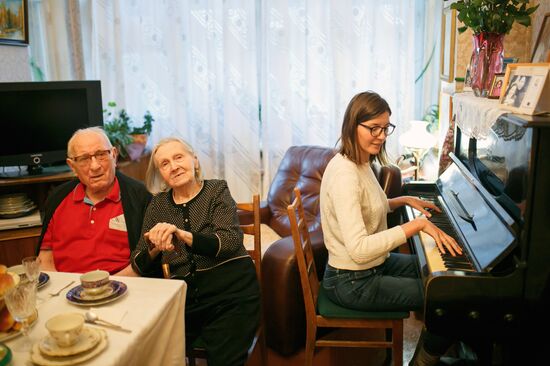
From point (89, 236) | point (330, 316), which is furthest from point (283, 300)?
point (89, 236)

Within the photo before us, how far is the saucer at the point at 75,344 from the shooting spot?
1.17 meters

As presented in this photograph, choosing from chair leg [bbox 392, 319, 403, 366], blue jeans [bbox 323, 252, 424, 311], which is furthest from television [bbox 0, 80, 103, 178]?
chair leg [bbox 392, 319, 403, 366]

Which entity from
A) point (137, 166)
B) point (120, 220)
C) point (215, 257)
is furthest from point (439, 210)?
point (137, 166)

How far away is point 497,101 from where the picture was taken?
1.80m

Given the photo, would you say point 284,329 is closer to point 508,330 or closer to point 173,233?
point 173,233

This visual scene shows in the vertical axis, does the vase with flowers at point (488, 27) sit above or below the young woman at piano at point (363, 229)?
above

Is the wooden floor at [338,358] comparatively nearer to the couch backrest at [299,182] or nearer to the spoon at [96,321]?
the couch backrest at [299,182]

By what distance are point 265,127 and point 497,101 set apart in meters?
2.13

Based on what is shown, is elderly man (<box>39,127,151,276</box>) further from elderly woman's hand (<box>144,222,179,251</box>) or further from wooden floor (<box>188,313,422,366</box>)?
wooden floor (<box>188,313,422,366</box>)

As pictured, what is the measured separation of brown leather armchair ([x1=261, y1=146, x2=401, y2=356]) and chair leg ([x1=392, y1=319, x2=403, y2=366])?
0.49 m

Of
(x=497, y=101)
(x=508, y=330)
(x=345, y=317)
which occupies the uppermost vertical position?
(x=497, y=101)

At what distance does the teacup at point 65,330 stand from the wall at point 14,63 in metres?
2.74

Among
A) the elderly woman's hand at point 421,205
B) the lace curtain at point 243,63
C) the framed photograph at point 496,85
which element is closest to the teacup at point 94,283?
the elderly woman's hand at point 421,205

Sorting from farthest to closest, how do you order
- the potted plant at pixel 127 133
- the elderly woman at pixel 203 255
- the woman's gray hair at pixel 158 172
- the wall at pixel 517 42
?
1. the potted plant at pixel 127 133
2. the wall at pixel 517 42
3. the woman's gray hair at pixel 158 172
4. the elderly woman at pixel 203 255
